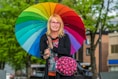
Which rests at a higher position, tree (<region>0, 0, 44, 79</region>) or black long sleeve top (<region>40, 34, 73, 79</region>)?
tree (<region>0, 0, 44, 79</region>)

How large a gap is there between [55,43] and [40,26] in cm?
85

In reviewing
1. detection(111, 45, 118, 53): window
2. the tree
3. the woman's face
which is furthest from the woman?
detection(111, 45, 118, 53): window

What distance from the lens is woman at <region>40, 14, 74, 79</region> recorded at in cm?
568

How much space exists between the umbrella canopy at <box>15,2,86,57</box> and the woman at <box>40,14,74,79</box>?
0.61 m

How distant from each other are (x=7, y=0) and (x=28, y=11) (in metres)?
22.5

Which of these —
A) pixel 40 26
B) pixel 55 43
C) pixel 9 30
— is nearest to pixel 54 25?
pixel 55 43

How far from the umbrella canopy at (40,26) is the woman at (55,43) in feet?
1.99

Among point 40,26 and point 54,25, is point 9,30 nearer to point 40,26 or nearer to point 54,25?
point 40,26

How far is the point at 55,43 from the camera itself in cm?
Answer: 579

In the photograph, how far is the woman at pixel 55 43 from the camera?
5.68m

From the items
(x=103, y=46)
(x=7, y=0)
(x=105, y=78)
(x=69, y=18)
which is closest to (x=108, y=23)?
(x=7, y=0)

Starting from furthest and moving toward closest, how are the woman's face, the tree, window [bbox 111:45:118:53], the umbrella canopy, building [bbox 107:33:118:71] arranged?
1. window [bbox 111:45:118:53]
2. building [bbox 107:33:118:71]
3. the tree
4. the umbrella canopy
5. the woman's face

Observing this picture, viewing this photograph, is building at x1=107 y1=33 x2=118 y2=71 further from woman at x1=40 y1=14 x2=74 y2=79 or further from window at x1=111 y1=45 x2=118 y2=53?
woman at x1=40 y1=14 x2=74 y2=79

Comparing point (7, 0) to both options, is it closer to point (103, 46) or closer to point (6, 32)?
point (6, 32)
